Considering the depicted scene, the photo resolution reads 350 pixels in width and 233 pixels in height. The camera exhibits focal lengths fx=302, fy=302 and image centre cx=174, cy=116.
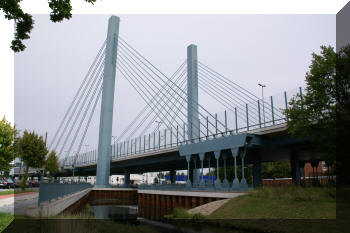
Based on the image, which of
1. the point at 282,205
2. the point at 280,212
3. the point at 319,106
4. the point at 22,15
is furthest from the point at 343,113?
the point at 22,15

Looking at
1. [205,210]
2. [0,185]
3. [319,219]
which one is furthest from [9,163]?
[0,185]

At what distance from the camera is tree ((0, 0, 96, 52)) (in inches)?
400

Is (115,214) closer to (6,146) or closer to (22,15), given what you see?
(6,146)

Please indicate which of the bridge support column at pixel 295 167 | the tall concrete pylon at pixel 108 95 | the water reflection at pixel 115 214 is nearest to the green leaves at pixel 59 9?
the water reflection at pixel 115 214

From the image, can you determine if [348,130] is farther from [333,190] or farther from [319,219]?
[319,219]

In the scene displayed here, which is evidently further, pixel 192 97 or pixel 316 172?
pixel 192 97

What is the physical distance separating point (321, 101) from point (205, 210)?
1288 centimetres

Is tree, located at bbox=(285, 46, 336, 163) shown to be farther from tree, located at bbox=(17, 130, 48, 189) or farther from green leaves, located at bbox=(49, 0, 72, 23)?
tree, located at bbox=(17, 130, 48, 189)

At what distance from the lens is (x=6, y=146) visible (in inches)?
938

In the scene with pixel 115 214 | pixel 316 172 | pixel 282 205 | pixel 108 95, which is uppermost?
pixel 108 95

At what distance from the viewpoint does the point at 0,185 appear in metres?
61.2

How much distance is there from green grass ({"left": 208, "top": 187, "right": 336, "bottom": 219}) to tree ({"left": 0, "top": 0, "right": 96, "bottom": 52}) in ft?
55.0

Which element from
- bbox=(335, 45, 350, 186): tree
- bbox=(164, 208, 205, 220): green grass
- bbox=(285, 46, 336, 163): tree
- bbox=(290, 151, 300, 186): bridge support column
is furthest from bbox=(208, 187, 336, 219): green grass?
bbox=(290, 151, 300, 186): bridge support column

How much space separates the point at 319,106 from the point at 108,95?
4101cm
